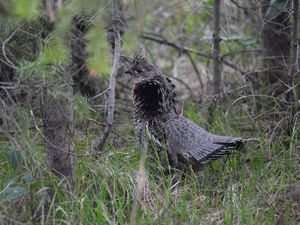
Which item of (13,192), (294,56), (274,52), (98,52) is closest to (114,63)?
(98,52)

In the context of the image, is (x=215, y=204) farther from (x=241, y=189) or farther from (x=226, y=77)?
(x=226, y=77)

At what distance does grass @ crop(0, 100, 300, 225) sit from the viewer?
379 centimetres

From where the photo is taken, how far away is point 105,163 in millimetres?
4328

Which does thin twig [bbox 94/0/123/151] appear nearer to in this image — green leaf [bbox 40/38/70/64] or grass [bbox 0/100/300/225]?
grass [bbox 0/100/300/225]

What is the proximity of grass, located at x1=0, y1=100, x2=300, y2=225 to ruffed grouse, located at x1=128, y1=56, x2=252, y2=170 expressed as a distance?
0.48ft

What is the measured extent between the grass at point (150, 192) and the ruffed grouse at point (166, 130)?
0.48ft

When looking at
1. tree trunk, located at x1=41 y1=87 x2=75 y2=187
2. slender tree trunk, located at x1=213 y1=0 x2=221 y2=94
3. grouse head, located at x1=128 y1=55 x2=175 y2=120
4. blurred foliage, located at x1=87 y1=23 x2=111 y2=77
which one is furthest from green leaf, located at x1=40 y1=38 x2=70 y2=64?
slender tree trunk, located at x1=213 y1=0 x2=221 y2=94

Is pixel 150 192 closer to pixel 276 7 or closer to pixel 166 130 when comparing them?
pixel 166 130

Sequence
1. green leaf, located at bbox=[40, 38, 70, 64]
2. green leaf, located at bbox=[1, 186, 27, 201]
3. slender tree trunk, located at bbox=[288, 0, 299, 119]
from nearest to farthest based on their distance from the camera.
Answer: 1. green leaf, located at bbox=[40, 38, 70, 64]
2. green leaf, located at bbox=[1, 186, 27, 201]
3. slender tree trunk, located at bbox=[288, 0, 299, 119]

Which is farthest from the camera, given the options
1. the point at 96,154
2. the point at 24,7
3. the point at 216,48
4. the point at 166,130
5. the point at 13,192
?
the point at 216,48

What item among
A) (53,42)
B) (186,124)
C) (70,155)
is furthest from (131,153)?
(53,42)

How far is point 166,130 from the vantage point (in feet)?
16.3

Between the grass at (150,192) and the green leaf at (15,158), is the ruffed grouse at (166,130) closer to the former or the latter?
the grass at (150,192)

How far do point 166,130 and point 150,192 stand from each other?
3.02 ft
